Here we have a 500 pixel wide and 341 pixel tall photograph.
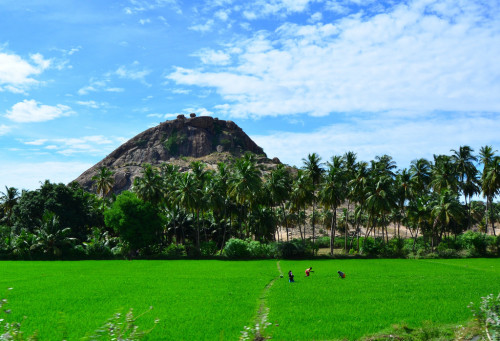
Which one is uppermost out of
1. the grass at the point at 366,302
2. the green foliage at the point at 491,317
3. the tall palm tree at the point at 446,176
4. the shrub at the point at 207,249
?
the tall palm tree at the point at 446,176

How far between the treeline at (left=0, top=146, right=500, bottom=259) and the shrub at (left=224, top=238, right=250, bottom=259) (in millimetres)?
343

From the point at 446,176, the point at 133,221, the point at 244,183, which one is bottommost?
the point at 133,221

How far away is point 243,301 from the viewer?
929 inches

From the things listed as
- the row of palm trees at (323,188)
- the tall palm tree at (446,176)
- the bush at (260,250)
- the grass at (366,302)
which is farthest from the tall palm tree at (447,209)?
the grass at (366,302)

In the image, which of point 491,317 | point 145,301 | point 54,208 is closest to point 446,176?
point 145,301

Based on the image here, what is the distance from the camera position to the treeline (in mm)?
57750

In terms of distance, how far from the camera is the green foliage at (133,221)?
56875 mm

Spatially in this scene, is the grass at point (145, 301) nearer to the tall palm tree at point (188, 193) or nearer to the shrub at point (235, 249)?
the shrub at point (235, 249)

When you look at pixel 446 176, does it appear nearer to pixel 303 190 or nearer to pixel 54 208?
pixel 303 190

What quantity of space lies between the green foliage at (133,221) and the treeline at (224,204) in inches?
6.0

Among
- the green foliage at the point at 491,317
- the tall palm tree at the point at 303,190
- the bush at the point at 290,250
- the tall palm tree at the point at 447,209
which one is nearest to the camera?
the green foliage at the point at 491,317

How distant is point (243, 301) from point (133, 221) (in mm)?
37592

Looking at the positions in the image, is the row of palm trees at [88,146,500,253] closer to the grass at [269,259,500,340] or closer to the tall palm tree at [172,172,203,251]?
the tall palm tree at [172,172,203,251]

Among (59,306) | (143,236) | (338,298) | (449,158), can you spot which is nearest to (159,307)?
(59,306)
